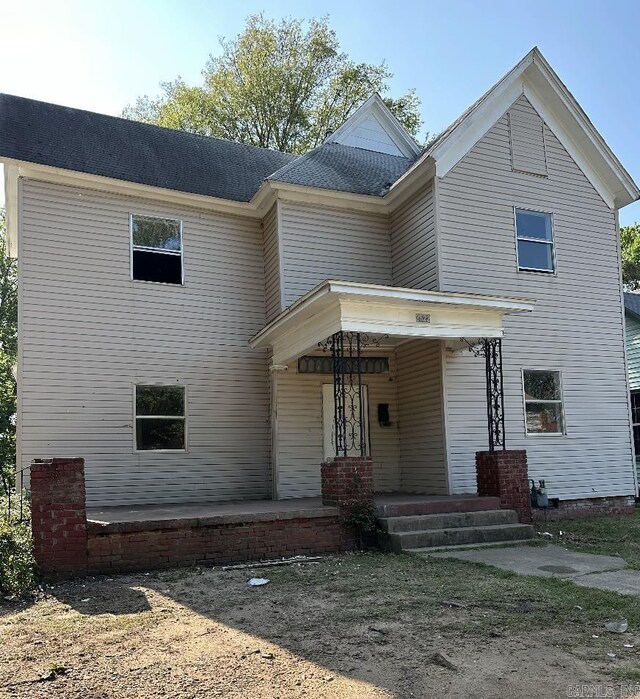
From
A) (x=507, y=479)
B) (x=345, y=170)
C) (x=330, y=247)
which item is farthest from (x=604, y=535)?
(x=345, y=170)

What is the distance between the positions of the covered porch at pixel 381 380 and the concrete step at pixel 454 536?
1724 mm

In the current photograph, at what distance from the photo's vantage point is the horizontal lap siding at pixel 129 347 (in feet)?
36.6

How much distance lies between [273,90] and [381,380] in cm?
1848

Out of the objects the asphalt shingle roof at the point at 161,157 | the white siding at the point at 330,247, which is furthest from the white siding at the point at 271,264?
the asphalt shingle roof at the point at 161,157

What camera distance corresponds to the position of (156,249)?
12.3 metres

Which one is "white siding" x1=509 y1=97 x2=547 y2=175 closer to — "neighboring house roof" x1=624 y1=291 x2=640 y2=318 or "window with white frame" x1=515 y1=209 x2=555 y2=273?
"window with white frame" x1=515 y1=209 x2=555 y2=273

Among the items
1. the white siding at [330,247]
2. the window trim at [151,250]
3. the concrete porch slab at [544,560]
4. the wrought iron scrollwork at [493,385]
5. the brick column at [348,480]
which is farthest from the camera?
the white siding at [330,247]

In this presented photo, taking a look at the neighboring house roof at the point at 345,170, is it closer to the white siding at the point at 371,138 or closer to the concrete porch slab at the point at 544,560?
the white siding at the point at 371,138

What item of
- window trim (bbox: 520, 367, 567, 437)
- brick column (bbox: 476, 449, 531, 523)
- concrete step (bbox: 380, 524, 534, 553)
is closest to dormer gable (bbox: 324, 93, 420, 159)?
window trim (bbox: 520, 367, 567, 437)

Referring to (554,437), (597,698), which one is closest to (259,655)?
(597,698)

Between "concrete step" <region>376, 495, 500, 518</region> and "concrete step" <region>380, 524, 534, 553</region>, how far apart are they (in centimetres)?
36

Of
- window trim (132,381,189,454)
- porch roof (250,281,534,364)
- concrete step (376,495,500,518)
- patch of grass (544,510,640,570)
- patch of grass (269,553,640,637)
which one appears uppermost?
porch roof (250,281,534,364)

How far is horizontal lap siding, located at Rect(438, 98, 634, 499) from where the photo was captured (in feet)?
38.6

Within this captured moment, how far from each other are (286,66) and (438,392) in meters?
20.6
